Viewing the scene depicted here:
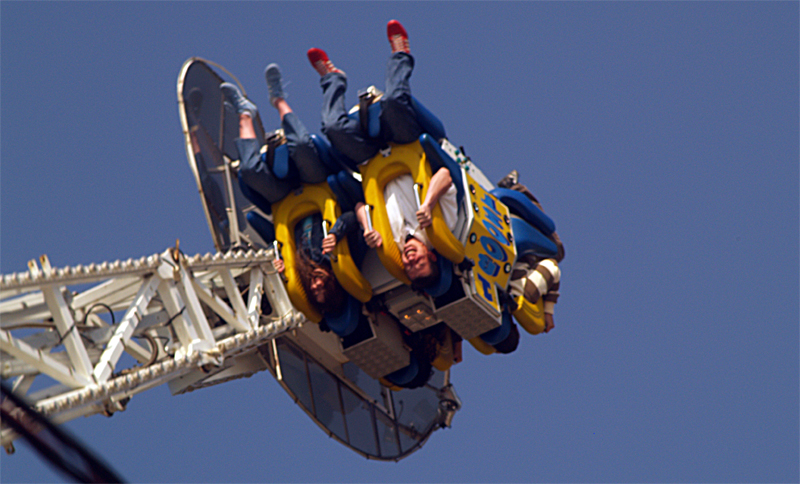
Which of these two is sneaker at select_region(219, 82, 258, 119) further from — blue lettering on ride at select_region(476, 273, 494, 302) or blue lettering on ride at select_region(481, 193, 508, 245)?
blue lettering on ride at select_region(476, 273, 494, 302)

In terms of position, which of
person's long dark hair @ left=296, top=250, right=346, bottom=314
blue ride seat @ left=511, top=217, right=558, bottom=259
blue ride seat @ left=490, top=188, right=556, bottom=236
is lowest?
person's long dark hair @ left=296, top=250, right=346, bottom=314

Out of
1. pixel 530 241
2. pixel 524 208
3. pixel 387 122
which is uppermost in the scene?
pixel 387 122

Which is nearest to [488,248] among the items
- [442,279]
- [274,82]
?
[442,279]

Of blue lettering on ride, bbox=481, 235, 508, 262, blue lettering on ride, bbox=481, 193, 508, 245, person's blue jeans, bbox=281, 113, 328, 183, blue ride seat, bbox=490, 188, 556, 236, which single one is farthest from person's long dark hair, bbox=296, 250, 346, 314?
blue ride seat, bbox=490, 188, 556, 236

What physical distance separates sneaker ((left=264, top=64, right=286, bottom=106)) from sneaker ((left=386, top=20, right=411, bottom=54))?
2910mm

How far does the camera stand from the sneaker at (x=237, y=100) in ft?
79.2

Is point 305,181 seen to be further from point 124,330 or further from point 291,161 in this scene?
point 124,330

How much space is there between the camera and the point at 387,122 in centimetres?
2161

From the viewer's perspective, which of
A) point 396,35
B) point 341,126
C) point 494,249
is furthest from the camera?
point 494,249

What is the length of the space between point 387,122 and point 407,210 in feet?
6.22

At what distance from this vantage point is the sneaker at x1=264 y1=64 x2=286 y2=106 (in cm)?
2373

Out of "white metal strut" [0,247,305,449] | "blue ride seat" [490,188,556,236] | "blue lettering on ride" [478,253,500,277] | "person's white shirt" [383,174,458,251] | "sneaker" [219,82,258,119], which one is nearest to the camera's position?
"white metal strut" [0,247,305,449]

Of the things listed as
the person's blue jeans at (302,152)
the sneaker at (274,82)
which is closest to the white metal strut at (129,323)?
the person's blue jeans at (302,152)

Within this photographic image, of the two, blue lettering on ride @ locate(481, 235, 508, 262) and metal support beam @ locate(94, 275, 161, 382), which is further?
blue lettering on ride @ locate(481, 235, 508, 262)
